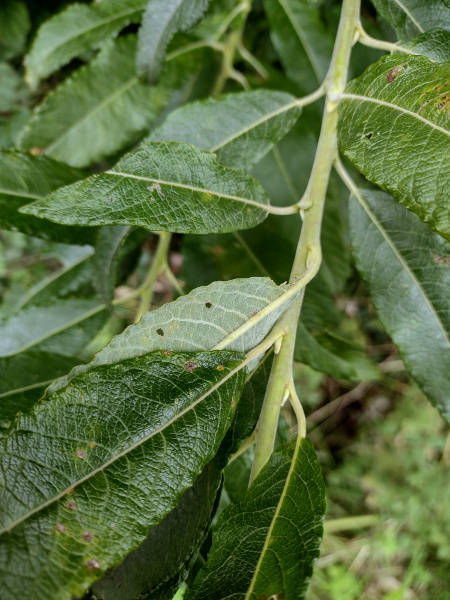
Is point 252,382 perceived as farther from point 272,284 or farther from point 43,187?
point 43,187

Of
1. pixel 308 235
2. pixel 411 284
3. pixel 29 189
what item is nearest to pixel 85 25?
pixel 29 189

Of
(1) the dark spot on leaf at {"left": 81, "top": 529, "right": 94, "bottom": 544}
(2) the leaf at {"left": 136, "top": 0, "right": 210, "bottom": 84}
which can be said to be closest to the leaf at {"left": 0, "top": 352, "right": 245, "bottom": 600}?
(1) the dark spot on leaf at {"left": 81, "top": 529, "right": 94, "bottom": 544}

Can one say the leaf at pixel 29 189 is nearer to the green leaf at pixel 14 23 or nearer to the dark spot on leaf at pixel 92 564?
the dark spot on leaf at pixel 92 564

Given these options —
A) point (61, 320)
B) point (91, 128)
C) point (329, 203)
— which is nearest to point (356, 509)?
point (329, 203)

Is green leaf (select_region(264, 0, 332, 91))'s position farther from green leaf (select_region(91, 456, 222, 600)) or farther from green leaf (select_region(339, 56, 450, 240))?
green leaf (select_region(91, 456, 222, 600))

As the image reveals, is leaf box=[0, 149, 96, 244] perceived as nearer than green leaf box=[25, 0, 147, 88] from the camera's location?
Yes

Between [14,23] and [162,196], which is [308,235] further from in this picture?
[14,23]

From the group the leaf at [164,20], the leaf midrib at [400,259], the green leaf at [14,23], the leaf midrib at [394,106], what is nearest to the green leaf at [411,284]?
the leaf midrib at [400,259]
